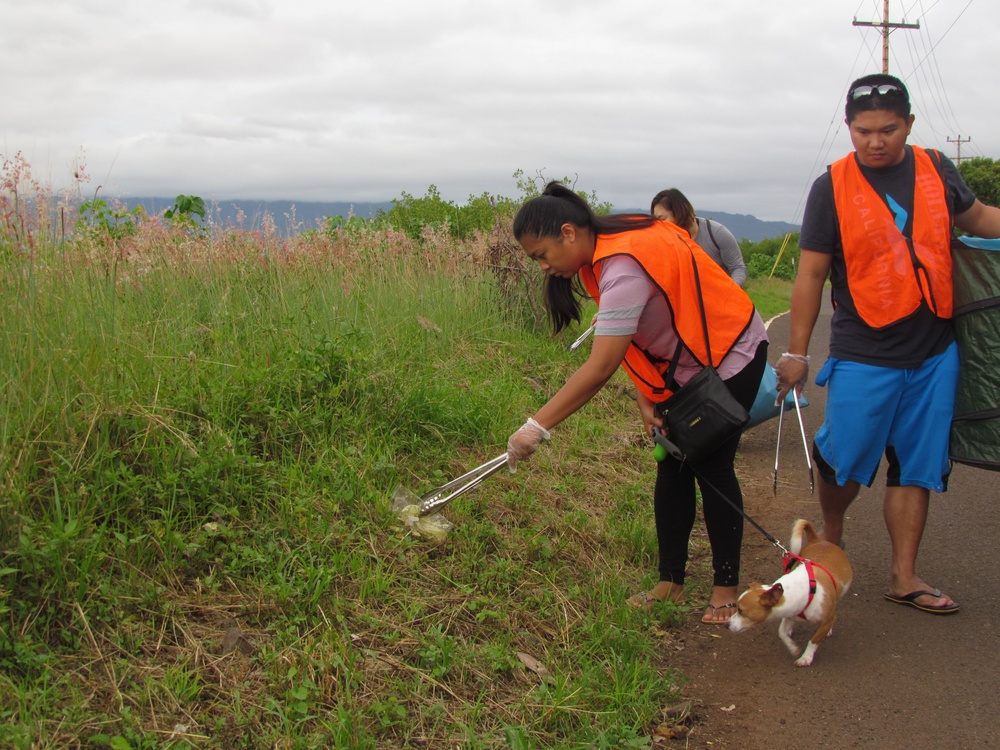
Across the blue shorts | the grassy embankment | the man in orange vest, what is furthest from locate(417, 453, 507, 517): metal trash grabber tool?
the blue shorts

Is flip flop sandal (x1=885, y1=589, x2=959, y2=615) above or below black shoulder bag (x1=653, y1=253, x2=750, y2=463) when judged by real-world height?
below

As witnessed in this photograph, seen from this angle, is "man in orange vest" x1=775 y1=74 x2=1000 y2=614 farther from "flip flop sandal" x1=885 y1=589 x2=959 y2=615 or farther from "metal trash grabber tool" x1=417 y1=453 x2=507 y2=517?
"metal trash grabber tool" x1=417 y1=453 x2=507 y2=517

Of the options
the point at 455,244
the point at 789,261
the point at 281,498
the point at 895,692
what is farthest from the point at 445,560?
the point at 789,261

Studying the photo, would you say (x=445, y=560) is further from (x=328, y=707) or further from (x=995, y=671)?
(x=995, y=671)

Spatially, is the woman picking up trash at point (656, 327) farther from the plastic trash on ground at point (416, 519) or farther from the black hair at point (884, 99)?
the black hair at point (884, 99)

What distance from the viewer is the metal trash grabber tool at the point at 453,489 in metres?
3.83

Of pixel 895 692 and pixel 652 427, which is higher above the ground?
pixel 652 427

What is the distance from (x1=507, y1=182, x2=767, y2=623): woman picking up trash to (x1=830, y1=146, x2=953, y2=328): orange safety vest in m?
0.52

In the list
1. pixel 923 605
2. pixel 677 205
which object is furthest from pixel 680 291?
pixel 677 205

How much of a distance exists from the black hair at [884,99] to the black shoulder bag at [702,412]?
0.99 metres

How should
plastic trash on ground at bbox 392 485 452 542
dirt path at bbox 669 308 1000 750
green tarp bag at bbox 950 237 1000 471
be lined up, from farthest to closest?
plastic trash on ground at bbox 392 485 452 542, green tarp bag at bbox 950 237 1000 471, dirt path at bbox 669 308 1000 750

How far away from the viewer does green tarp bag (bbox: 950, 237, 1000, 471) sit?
12.3 ft

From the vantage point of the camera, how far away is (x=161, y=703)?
9.56ft

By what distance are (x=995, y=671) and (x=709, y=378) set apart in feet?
5.21
